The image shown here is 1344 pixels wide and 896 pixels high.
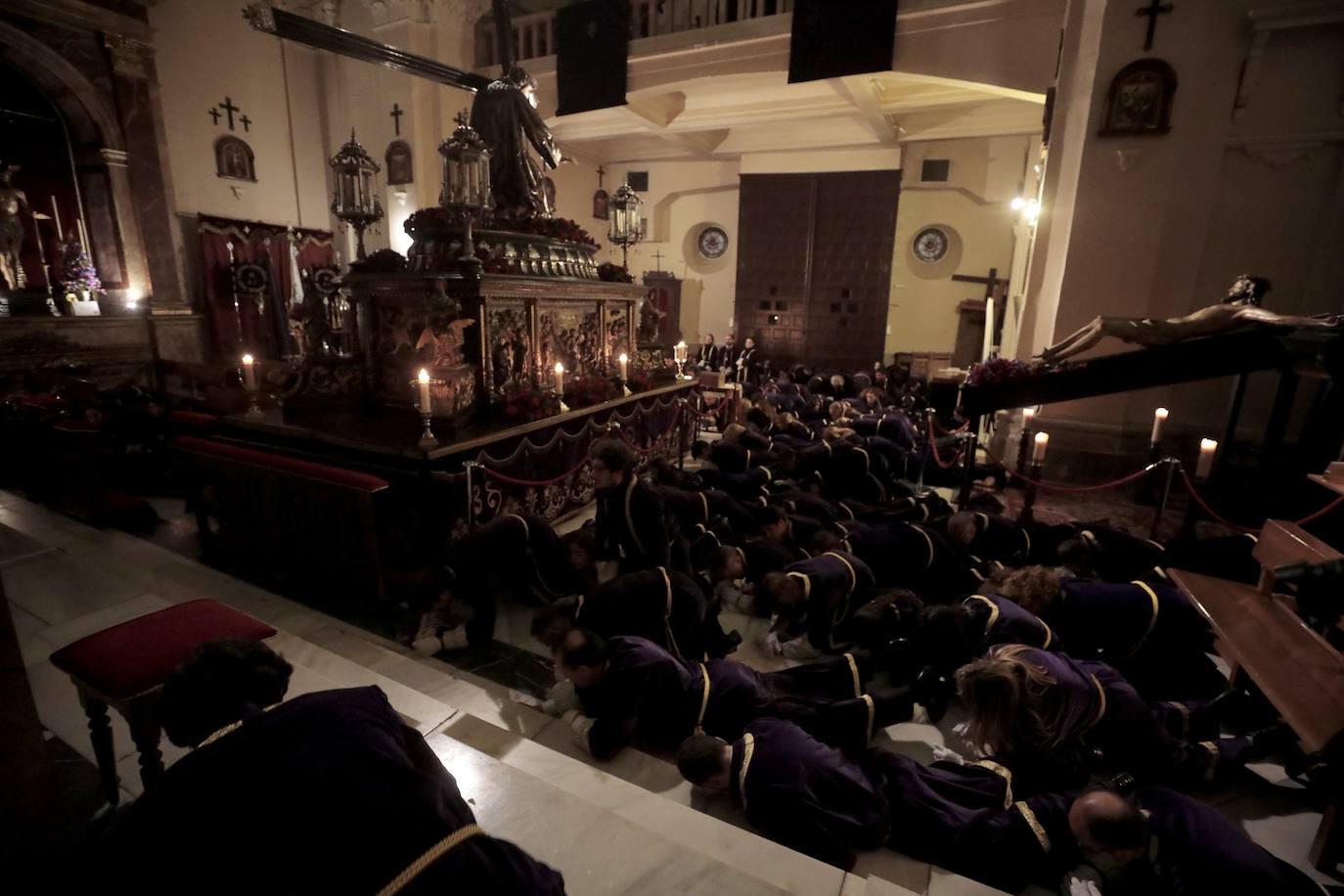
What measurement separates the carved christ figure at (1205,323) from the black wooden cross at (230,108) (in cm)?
1431

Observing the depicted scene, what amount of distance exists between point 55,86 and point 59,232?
85.6 inches

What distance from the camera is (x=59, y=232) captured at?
9773 millimetres

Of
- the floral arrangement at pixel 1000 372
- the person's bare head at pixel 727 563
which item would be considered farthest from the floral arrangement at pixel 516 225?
the floral arrangement at pixel 1000 372

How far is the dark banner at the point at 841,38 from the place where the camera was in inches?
350

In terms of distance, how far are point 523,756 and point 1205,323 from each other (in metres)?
6.50

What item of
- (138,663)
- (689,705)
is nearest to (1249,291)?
(689,705)

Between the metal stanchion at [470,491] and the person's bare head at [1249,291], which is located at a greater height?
the person's bare head at [1249,291]

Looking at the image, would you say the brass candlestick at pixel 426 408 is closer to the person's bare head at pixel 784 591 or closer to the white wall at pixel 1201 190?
the person's bare head at pixel 784 591

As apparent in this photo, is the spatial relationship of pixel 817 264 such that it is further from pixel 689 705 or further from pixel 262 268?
pixel 689 705

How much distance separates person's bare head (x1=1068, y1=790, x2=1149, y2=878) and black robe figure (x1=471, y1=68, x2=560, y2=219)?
7.15 m

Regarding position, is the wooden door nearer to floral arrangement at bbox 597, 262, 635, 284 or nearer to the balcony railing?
the balcony railing

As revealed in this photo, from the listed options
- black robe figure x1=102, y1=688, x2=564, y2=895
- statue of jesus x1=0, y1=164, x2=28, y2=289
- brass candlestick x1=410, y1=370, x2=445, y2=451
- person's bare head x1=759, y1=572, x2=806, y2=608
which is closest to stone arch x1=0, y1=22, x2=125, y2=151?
statue of jesus x1=0, y1=164, x2=28, y2=289

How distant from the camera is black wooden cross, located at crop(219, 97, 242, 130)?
1127cm

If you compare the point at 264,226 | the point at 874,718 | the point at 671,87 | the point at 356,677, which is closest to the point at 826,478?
the point at 874,718
